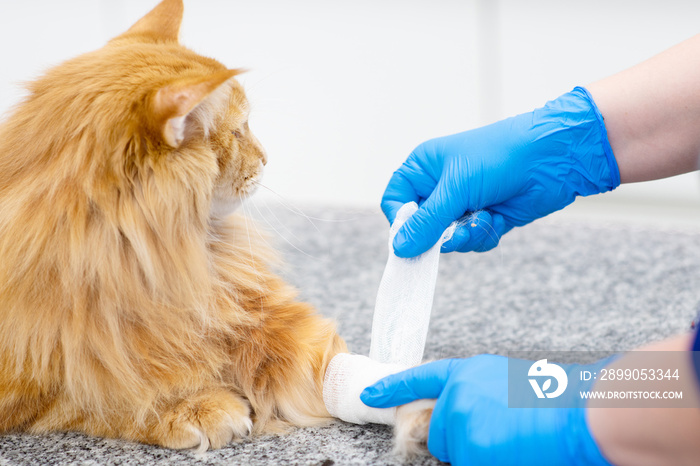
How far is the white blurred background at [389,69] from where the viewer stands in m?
2.39

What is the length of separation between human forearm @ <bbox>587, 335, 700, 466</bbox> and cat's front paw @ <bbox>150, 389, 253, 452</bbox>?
0.42m

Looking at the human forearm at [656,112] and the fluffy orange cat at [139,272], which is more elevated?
the human forearm at [656,112]

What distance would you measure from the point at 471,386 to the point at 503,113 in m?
1.95

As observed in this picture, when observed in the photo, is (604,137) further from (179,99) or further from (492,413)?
(179,99)

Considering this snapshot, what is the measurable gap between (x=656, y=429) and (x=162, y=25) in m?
0.84

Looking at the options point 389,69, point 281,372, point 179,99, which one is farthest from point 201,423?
point 389,69

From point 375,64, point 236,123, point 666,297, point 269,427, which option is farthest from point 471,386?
point 375,64

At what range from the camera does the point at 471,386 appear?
0.76m

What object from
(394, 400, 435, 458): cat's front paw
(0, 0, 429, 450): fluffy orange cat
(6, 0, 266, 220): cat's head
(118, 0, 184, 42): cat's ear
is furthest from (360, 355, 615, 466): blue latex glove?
(118, 0, 184, 42): cat's ear

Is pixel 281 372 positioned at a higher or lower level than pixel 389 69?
lower

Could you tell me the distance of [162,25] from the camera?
1003 millimetres

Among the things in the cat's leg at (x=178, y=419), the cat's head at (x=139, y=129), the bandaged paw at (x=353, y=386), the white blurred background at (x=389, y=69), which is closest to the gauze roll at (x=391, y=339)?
the bandaged paw at (x=353, y=386)

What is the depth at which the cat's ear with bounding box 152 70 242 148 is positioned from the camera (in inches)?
27.9

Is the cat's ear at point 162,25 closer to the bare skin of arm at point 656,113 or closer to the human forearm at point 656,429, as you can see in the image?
the bare skin of arm at point 656,113
